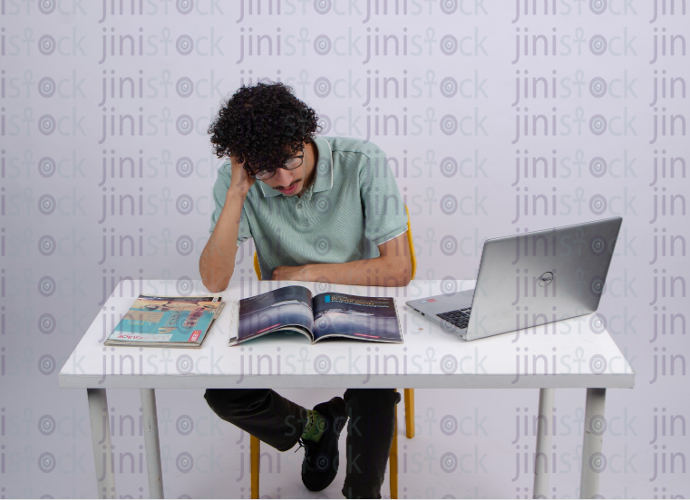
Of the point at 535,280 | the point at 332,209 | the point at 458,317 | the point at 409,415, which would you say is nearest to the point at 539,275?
the point at 535,280

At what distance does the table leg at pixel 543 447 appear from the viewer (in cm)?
173

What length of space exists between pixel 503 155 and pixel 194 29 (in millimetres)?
1274

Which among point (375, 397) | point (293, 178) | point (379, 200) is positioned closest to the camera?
point (375, 397)

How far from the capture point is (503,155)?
2557 mm

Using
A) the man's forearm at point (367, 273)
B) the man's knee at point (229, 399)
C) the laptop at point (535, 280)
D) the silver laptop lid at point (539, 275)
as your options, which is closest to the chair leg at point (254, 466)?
the man's knee at point (229, 399)

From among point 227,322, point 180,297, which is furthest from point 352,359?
point 180,297

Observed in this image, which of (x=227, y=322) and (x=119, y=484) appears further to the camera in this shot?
(x=119, y=484)

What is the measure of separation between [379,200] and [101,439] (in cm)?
92

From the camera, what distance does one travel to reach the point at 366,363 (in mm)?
1270

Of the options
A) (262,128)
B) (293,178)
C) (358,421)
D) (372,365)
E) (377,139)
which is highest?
(377,139)

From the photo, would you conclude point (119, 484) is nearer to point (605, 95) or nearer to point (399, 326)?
point (399, 326)

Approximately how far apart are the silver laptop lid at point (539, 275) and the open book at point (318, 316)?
0.20 meters

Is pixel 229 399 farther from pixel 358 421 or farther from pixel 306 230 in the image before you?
pixel 306 230

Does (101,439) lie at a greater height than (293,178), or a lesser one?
lesser
